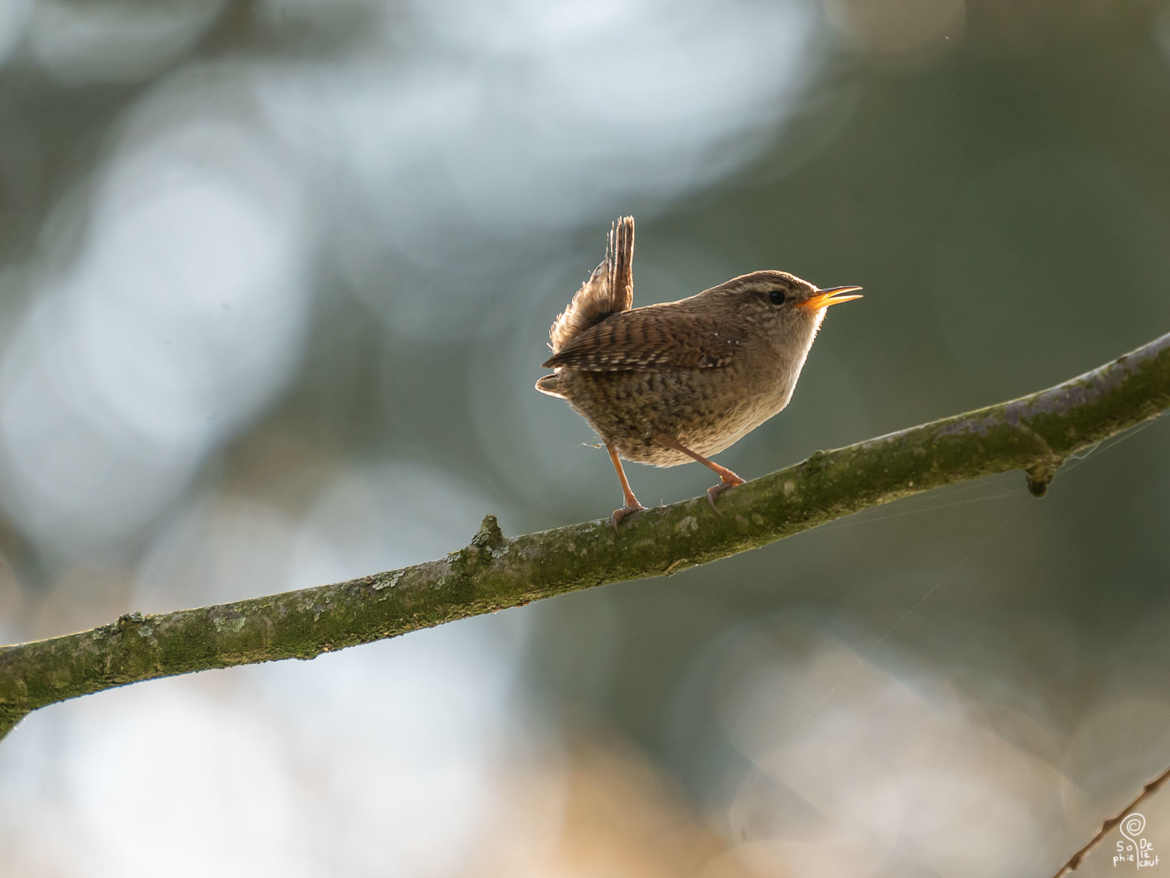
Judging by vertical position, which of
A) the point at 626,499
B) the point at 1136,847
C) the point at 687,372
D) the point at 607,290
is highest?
the point at 607,290

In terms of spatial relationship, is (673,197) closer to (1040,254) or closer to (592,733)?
(1040,254)

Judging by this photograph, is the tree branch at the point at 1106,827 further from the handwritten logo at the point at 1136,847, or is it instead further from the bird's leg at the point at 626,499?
the handwritten logo at the point at 1136,847

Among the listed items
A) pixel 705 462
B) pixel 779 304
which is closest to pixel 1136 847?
pixel 705 462

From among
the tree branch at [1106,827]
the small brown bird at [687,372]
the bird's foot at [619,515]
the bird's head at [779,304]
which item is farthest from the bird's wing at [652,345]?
the tree branch at [1106,827]

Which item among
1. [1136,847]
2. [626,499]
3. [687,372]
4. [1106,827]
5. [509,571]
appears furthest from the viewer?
[1136,847]

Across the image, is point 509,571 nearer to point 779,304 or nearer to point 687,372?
point 687,372

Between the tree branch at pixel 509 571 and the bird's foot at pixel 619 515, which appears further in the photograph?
the bird's foot at pixel 619 515
